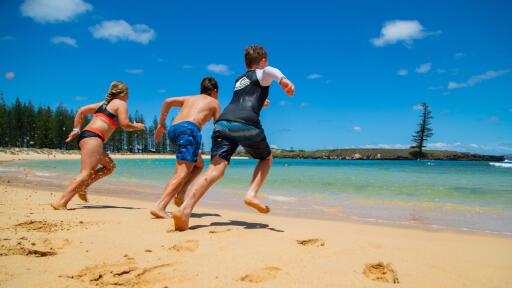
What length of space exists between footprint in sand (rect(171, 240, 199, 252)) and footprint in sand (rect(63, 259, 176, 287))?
393 mm

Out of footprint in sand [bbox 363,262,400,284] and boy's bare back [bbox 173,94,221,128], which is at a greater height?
boy's bare back [bbox 173,94,221,128]

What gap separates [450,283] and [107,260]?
2.34 metres

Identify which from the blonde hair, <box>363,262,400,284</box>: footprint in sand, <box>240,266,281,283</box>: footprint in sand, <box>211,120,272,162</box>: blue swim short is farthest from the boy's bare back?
<box>363,262,400,284</box>: footprint in sand

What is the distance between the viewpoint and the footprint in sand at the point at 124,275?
2.11 metres

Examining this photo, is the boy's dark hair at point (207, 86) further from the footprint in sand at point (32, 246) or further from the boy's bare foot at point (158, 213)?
the footprint in sand at point (32, 246)

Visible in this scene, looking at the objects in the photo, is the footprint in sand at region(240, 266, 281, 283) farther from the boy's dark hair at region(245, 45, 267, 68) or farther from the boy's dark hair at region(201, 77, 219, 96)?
the boy's dark hair at region(201, 77, 219, 96)

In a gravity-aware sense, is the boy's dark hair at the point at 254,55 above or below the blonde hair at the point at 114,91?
above

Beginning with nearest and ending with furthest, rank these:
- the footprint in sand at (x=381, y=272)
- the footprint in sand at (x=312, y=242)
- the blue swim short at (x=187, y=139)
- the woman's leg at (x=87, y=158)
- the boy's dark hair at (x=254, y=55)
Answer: the footprint in sand at (x=381, y=272) → the footprint in sand at (x=312, y=242) → the boy's dark hair at (x=254, y=55) → the blue swim short at (x=187, y=139) → the woman's leg at (x=87, y=158)

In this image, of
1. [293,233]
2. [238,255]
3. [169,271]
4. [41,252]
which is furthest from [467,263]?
[41,252]

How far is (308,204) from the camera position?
711 centimetres

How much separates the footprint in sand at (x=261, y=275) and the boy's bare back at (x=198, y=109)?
2.16m

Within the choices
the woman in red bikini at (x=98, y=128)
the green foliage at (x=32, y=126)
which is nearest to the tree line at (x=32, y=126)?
the green foliage at (x=32, y=126)

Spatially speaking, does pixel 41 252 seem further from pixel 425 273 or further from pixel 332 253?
pixel 425 273

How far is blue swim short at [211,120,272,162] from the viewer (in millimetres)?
3486
